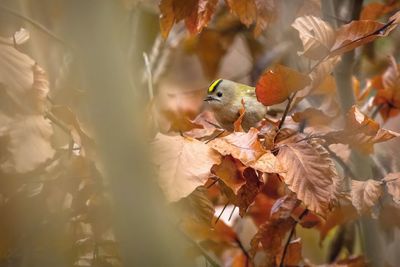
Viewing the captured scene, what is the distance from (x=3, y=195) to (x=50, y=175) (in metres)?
0.09

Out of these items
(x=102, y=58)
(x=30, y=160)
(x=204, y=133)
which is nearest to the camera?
(x=102, y=58)

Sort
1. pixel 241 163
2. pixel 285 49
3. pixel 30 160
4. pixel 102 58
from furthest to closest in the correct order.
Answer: pixel 285 49
pixel 241 163
pixel 30 160
pixel 102 58

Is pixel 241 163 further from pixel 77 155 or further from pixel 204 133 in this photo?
pixel 77 155

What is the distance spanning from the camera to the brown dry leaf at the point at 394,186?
131 cm

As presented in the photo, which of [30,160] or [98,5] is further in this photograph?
[30,160]

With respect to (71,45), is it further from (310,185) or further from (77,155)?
(310,185)

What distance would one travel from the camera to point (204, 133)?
1423mm

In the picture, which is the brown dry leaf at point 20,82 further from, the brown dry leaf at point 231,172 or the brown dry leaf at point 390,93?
the brown dry leaf at point 390,93

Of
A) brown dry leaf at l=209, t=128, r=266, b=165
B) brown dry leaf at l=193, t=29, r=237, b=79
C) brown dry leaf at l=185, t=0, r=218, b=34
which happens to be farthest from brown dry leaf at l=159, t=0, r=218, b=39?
brown dry leaf at l=193, t=29, r=237, b=79

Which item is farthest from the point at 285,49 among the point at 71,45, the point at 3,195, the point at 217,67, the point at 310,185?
the point at 71,45

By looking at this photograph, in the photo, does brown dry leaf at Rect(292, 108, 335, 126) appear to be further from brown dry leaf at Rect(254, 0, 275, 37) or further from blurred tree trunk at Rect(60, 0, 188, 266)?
blurred tree trunk at Rect(60, 0, 188, 266)

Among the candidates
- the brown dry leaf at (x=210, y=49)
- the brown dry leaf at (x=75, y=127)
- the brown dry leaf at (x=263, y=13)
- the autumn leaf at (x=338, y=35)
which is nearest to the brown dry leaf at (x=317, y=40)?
the autumn leaf at (x=338, y=35)

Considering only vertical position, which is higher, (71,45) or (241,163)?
(71,45)

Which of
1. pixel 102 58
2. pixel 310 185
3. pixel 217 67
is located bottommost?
pixel 217 67
